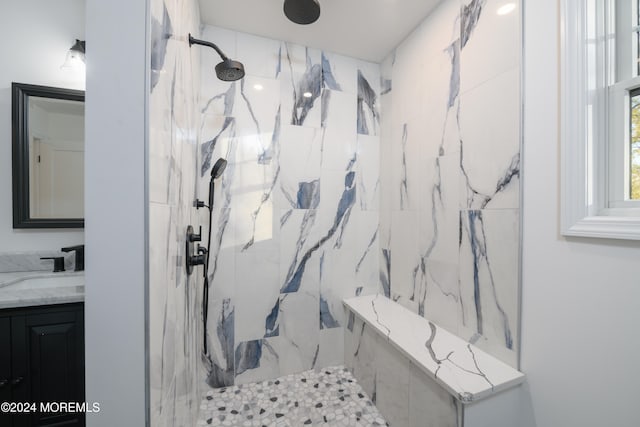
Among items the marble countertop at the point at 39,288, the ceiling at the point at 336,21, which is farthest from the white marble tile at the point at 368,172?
the marble countertop at the point at 39,288

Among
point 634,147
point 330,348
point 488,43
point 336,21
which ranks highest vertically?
point 336,21

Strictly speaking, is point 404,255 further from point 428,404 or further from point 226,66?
point 226,66

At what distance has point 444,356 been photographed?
47.1 inches

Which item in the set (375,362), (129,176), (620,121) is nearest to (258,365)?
(375,362)

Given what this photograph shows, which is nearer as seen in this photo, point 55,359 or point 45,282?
point 55,359

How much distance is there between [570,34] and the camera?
903 mm

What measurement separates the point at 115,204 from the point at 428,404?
55.9 inches

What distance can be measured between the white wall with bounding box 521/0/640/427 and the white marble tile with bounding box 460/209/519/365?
0.16ft

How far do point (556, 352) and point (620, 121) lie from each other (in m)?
0.86

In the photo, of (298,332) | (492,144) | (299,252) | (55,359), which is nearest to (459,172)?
(492,144)

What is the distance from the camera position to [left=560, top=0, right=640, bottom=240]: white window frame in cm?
89

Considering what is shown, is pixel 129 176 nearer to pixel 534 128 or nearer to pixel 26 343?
pixel 26 343

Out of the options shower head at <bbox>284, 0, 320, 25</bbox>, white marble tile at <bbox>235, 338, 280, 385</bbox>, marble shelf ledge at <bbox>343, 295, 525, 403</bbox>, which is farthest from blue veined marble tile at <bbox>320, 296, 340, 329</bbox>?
shower head at <bbox>284, 0, 320, 25</bbox>

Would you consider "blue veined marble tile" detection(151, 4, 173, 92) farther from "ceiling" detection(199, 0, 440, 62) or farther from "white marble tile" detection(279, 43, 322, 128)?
"white marble tile" detection(279, 43, 322, 128)
